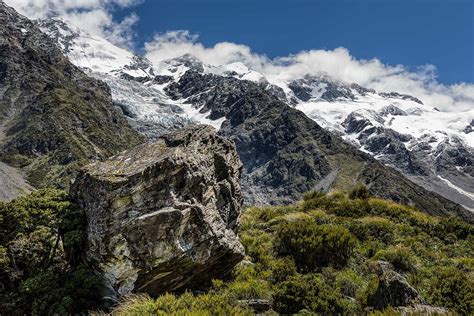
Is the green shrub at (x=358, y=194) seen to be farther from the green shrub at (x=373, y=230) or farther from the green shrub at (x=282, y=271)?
the green shrub at (x=282, y=271)

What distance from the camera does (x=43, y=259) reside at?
16188mm

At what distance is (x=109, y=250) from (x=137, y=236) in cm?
97

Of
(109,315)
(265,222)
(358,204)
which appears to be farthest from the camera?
(358,204)

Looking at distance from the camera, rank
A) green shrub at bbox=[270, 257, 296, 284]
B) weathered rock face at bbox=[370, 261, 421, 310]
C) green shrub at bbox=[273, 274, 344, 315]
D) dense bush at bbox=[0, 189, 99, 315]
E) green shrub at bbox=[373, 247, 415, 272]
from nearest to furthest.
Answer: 1. weathered rock face at bbox=[370, 261, 421, 310]
2. green shrub at bbox=[273, 274, 344, 315]
3. dense bush at bbox=[0, 189, 99, 315]
4. green shrub at bbox=[270, 257, 296, 284]
5. green shrub at bbox=[373, 247, 415, 272]

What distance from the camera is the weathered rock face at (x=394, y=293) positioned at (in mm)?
13984

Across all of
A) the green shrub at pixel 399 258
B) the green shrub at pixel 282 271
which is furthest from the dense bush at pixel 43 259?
the green shrub at pixel 399 258

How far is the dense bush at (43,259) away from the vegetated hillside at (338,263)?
1908 millimetres

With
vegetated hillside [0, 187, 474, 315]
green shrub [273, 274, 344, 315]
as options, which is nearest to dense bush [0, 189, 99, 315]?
vegetated hillside [0, 187, 474, 315]

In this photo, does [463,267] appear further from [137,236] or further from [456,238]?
[137,236]

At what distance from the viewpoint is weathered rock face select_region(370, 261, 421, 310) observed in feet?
45.9

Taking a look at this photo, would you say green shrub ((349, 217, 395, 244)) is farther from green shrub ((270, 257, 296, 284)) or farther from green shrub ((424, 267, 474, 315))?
green shrub ((270, 257, 296, 284))

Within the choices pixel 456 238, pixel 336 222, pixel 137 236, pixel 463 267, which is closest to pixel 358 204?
pixel 336 222

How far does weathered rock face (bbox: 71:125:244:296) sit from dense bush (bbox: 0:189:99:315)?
71 centimetres

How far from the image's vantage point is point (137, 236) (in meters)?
14.6
